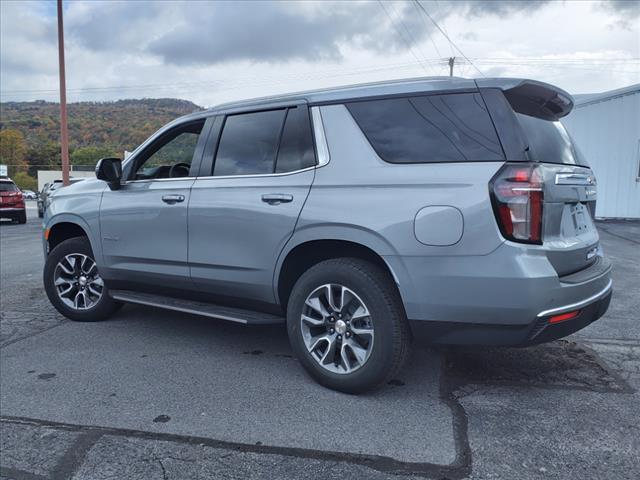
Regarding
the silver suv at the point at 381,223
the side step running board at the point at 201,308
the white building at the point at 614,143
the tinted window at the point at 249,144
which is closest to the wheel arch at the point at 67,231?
the side step running board at the point at 201,308

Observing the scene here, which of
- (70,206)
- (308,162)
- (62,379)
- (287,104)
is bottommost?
(62,379)

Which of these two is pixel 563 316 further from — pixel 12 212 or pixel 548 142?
pixel 12 212

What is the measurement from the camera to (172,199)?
13.3ft

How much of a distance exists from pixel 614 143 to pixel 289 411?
15.4 m

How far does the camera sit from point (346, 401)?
3133 millimetres

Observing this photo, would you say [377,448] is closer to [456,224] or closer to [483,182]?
[456,224]

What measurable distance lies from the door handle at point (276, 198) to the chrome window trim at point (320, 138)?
303 mm

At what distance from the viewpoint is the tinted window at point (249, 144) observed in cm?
367

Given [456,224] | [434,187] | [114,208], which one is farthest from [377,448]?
[114,208]

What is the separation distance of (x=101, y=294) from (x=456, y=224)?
11.6 feet

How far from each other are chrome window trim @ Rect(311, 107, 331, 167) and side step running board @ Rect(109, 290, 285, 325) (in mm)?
1137

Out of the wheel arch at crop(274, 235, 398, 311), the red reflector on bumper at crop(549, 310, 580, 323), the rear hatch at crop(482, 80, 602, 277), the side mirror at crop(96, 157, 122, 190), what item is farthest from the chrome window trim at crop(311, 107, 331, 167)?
the side mirror at crop(96, 157, 122, 190)

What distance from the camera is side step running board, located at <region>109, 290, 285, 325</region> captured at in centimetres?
357

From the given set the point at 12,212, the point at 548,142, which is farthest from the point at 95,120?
the point at 548,142
